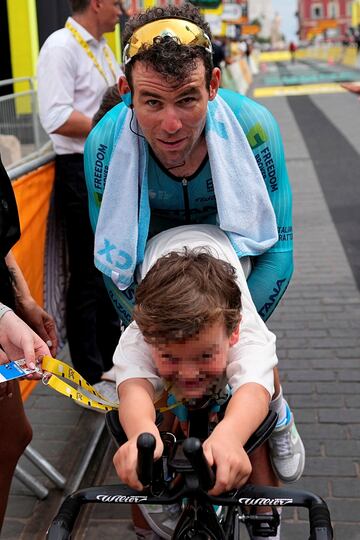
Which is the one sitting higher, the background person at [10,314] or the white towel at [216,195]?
the white towel at [216,195]

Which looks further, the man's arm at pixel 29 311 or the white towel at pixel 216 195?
the man's arm at pixel 29 311

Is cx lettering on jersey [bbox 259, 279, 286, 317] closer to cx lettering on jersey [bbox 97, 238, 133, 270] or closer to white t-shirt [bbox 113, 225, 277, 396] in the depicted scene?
white t-shirt [bbox 113, 225, 277, 396]

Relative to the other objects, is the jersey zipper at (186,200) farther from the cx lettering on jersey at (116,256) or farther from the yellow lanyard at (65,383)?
the yellow lanyard at (65,383)

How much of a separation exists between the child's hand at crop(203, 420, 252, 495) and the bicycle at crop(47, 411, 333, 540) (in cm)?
2

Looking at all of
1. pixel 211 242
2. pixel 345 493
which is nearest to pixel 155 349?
pixel 211 242

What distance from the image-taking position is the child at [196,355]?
1627 millimetres

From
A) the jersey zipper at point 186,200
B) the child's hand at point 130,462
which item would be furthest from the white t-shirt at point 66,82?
the child's hand at point 130,462

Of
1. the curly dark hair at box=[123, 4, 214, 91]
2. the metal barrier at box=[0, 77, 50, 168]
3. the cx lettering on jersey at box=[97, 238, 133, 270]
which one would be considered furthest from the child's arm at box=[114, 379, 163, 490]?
the metal barrier at box=[0, 77, 50, 168]

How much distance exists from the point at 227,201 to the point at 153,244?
0.25 metres

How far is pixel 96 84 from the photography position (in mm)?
4668

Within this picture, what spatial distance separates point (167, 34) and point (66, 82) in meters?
2.55

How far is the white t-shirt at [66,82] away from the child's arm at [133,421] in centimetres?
287

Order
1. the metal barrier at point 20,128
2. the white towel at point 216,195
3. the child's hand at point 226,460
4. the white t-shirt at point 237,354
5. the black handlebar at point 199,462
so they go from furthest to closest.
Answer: the metal barrier at point 20,128 → the white towel at point 216,195 → the white t-shirt at point 237,354 → the child's hand at point 226,460 → the black handlebar at point 199,462

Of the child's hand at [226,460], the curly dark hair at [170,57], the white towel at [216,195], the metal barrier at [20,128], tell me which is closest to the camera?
the child's hand at [226,460]
